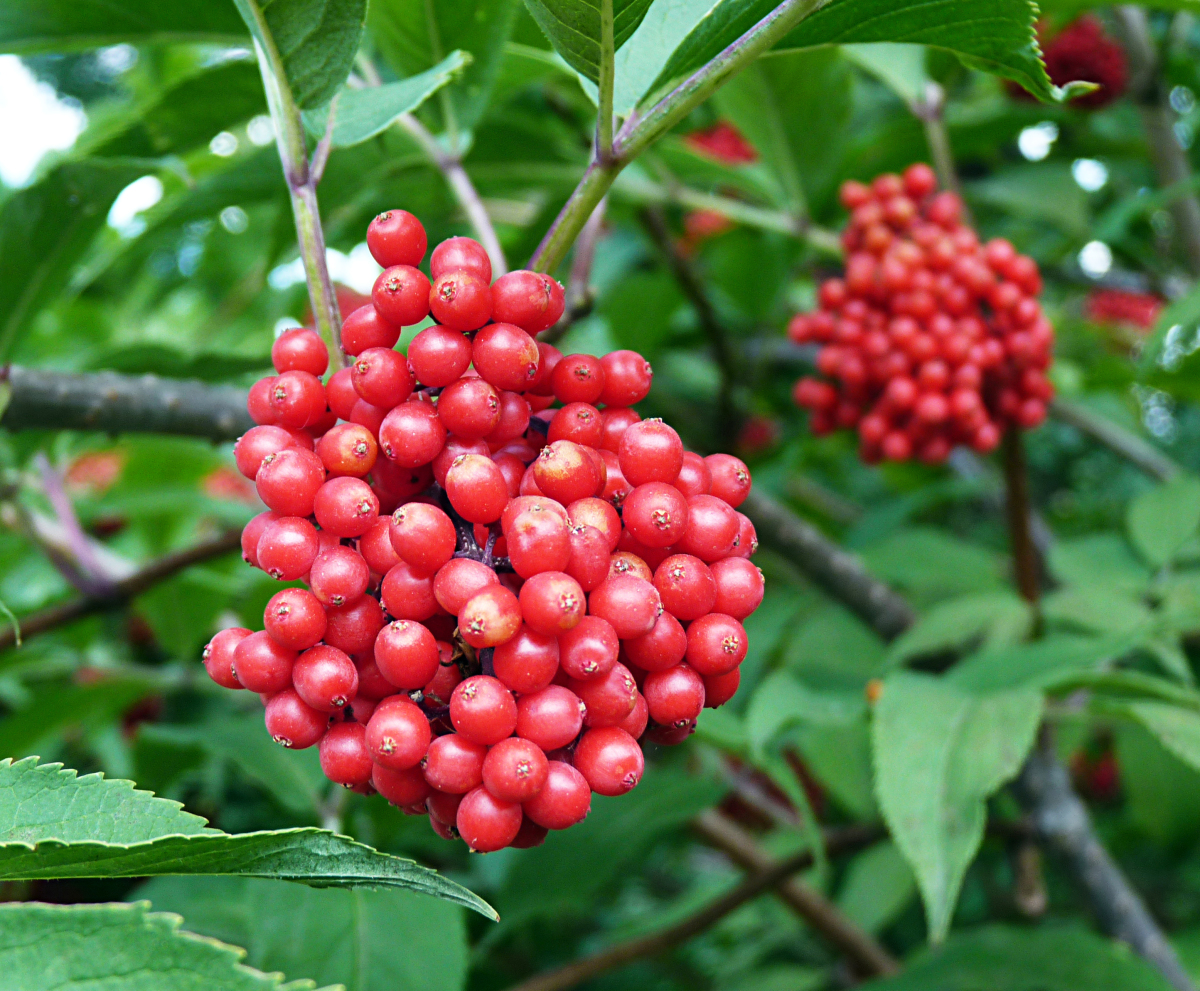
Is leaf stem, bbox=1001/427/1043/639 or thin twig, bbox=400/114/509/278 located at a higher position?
thin twig, bbox=400/114/509/278

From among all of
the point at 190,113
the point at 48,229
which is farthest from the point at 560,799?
the point at 190,113

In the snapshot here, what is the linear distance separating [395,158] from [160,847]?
4.56ft

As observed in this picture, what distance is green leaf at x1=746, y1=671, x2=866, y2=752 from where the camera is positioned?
1.73 meters

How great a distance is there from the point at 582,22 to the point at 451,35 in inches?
23.9

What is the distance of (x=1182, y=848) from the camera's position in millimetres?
2934

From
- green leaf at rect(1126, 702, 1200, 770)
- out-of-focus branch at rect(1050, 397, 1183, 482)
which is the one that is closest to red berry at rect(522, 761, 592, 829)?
green leaf at rect(1126, 702, 1200, 770)

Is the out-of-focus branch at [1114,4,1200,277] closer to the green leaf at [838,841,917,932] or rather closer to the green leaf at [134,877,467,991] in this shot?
the green leaf at [838,841,917,932]

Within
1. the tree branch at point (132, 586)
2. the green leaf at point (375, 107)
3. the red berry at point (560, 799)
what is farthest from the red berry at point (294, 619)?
the tree branch at point (132, 586)

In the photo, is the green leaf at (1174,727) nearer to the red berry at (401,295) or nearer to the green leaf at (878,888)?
the red berry at (401,295)

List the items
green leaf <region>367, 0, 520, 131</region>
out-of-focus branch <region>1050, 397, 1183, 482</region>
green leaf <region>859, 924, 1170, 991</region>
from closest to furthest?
green leaf <region>367, 0, 520, 131</region> < green leaf <region>859, 924, 1170, 991</region> < out-of-focus branch <region>1050, 397, 1183, 482</region>

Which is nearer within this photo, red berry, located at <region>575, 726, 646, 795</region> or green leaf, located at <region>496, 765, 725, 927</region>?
red berry, located at <region>575, 726, 646, 795</region>

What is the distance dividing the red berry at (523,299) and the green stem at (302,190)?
204 mm

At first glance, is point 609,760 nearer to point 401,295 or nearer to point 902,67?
point 401,295

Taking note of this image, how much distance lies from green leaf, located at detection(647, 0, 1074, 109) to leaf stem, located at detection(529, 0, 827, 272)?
0.10 ft
